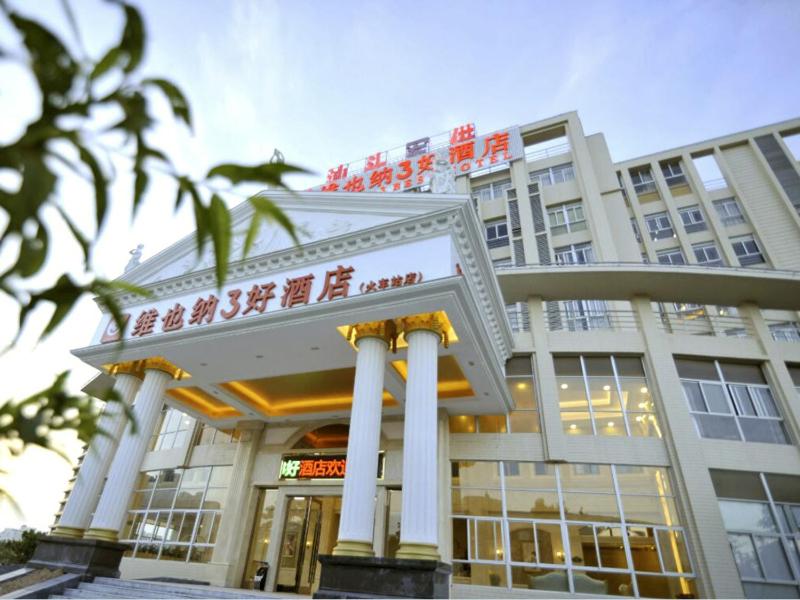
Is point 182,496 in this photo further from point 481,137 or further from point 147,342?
point 481,137

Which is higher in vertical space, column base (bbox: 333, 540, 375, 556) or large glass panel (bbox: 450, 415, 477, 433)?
large glass panel (bbox: 450, 415, 477, 433)

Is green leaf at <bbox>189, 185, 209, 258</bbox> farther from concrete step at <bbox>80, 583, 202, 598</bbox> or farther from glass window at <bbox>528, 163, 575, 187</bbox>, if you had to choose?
glass window at <bbox>528, 163, 575, 187</bbox>

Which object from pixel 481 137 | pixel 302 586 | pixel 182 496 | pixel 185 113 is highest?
pixel 481 137

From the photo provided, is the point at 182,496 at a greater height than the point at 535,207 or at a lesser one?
lesser

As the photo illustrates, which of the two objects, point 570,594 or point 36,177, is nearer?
point 36,177

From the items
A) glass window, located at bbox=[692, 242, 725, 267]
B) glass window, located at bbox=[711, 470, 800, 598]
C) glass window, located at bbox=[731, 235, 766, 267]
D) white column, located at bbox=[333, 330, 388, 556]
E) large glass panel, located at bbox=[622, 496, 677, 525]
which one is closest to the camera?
white column, located at bbox=[333, 330, 388, 556]

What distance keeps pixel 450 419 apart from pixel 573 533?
13.6ft

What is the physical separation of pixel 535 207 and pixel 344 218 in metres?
14.0

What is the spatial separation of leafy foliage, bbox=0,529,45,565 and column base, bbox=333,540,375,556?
1535 centimetres

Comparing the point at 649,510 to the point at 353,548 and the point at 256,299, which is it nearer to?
the point at 353,548

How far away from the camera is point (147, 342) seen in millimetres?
10516

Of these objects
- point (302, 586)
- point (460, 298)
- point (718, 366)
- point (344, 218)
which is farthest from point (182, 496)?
point (718, 366)

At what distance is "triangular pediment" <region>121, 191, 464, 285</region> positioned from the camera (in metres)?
9.20

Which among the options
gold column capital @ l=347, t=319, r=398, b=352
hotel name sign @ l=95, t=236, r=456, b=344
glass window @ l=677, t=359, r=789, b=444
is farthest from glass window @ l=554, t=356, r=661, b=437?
hotel name sign @ l=95, t=236, r=456, b=344
